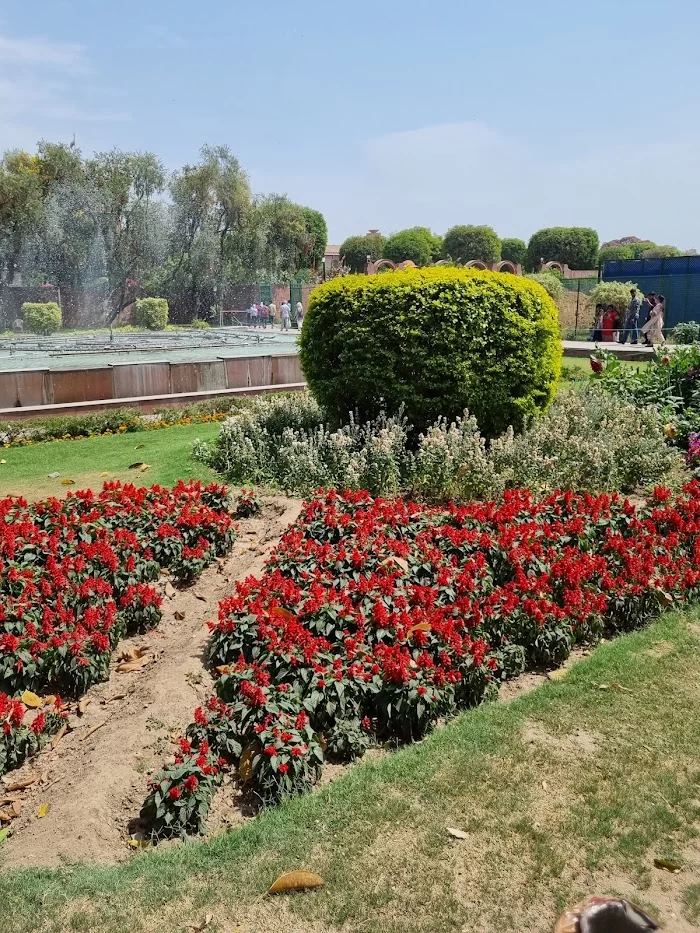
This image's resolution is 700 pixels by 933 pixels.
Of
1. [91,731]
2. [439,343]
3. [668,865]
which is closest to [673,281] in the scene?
[439,343]

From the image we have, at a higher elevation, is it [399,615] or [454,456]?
[454,456]

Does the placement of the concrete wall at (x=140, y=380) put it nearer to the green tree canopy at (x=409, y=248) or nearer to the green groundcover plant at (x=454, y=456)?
the green groundcover plant at (x=454, y=456)

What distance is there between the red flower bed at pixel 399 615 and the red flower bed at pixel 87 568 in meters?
0.61

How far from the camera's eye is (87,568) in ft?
15.0

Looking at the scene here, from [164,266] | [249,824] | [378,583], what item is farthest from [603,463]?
[164,266]

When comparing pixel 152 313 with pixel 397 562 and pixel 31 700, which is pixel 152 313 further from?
pixel 31 700

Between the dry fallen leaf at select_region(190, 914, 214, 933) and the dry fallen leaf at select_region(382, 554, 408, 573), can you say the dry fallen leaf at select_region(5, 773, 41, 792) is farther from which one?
the dry fallen leaf at select_region(382, 554, 408, 573)

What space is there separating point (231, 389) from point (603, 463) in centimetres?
732

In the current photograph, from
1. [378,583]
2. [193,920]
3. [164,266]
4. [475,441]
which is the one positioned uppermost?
[164,266]

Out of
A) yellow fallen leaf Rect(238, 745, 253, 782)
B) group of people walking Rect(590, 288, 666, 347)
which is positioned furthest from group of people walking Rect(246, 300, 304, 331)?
yellow fallen leaf Rect(238, 745, 253, 782)

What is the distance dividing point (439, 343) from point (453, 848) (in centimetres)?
470

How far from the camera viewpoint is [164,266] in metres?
26.8

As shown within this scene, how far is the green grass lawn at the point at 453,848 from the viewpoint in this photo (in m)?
2.46

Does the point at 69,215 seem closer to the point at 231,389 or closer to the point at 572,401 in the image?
the point at 231,389
